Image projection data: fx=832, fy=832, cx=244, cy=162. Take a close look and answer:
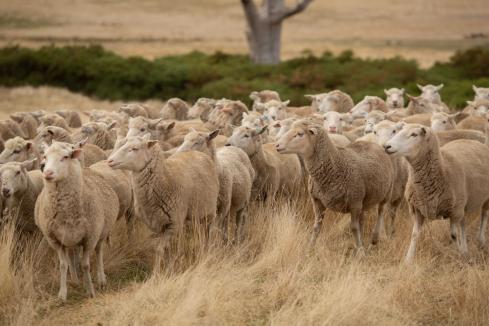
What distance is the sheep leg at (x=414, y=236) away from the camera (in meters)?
9.08

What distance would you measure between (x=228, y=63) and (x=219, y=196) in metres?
21.4

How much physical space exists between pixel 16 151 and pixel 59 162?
265cm

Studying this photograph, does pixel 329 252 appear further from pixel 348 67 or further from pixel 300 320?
pixel 348 67

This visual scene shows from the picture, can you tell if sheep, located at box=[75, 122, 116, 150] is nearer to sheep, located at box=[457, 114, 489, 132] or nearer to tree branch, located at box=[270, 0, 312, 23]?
sheep, located at box=[457, 114, 489, 132]

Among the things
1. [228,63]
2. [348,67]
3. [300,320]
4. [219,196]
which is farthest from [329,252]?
[228,63]

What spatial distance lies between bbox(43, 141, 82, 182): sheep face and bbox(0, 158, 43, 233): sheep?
1.14 meters

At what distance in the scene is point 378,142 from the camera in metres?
10.9

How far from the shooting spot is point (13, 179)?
29.4ft

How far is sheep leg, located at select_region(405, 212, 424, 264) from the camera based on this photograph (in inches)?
357

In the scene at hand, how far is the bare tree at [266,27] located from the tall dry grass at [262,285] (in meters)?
22.4

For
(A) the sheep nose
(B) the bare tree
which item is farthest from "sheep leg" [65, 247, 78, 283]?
(B) the bare tree

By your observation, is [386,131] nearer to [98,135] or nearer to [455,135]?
[455,135]

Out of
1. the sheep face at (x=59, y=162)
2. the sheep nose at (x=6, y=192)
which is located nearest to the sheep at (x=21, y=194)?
the sheep nose at (x=6, y=192)

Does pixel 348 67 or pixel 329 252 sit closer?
pixel 329 252
